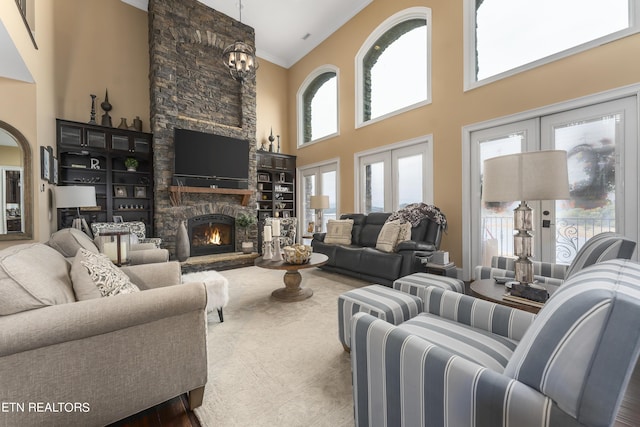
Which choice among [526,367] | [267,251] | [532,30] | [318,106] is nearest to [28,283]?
[526,367]

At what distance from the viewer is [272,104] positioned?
705cm

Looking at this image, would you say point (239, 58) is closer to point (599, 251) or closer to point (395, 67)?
point (395, 67)

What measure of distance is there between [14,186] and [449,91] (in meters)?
5.56

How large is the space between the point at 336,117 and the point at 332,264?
3.52 metres

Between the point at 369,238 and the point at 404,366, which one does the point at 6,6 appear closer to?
the point at 404,366

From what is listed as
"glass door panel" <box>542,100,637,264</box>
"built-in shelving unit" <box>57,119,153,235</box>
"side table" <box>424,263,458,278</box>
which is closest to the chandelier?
"built-in shelving unit" <box>57,119,153,235</box>

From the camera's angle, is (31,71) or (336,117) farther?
(336,117)

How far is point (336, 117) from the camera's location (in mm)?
6031

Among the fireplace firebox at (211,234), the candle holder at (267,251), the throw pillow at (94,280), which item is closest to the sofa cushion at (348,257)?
the candle holder at (267,251)

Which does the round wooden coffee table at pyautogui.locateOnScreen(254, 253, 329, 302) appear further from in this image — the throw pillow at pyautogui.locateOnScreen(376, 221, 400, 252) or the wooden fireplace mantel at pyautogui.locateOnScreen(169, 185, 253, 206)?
the wooden fireplace mantel at pyautogui.locateOnScreen(169, 185, 253, 206)

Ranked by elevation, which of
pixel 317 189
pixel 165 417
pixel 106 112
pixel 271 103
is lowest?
pixel 165 417

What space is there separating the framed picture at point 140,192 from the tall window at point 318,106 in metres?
3.69

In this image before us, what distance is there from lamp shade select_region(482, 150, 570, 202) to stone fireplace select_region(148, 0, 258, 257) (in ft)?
16.1

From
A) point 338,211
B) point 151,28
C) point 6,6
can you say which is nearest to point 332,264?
point 338,211
